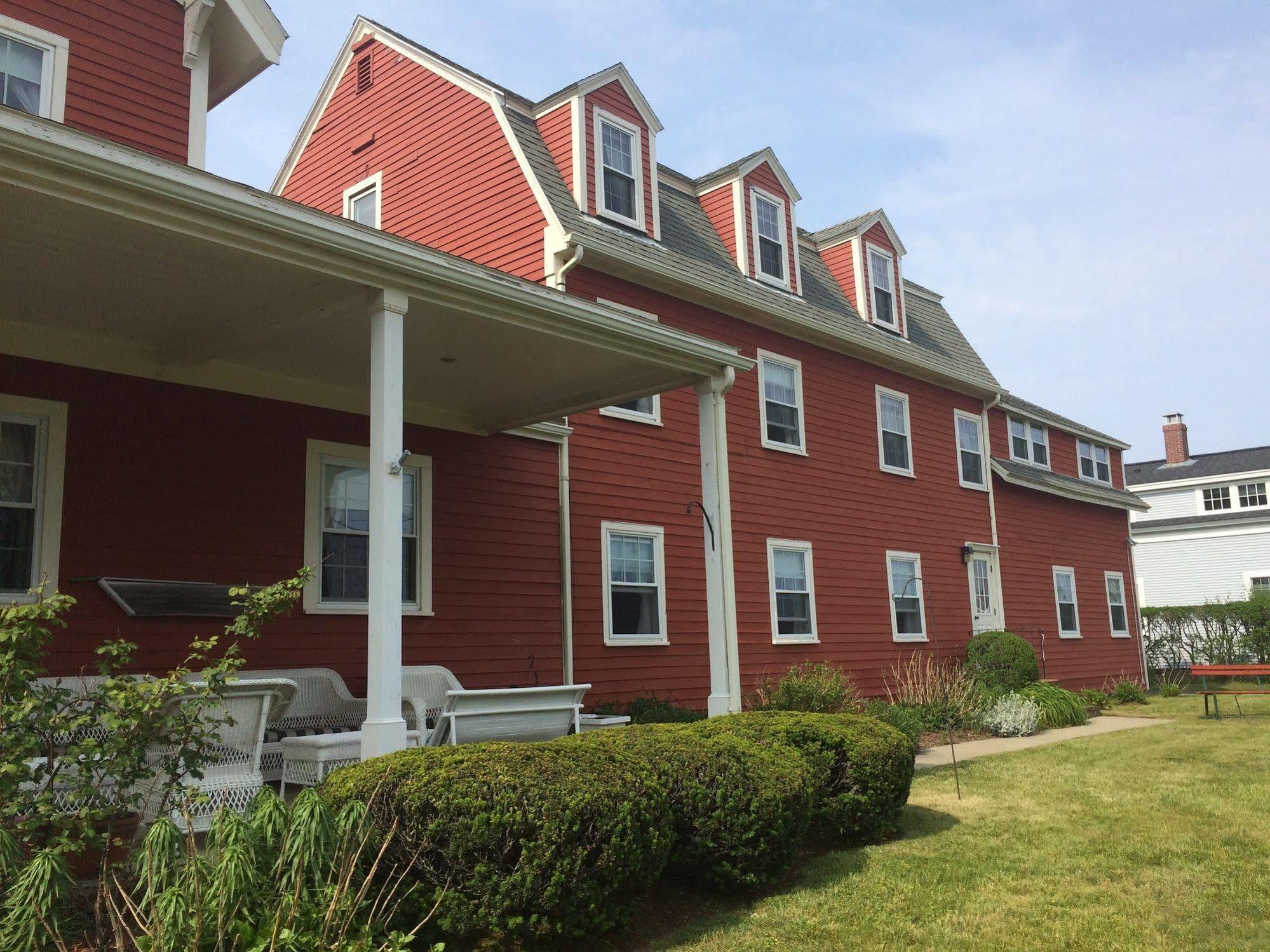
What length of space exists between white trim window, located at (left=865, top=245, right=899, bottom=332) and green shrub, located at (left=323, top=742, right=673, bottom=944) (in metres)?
13.7

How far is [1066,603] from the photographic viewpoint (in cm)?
2125

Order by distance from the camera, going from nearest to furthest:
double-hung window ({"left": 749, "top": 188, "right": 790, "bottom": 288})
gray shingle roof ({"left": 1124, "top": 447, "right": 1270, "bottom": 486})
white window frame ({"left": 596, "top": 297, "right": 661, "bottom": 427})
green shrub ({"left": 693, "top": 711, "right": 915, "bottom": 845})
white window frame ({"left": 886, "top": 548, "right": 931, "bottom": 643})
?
green shrub ({"left": 693, "top": 711, "right": 915, "bottom": 845}) → white window frame ({"left": 596, "top": 297, "right": 661, "bottom": 427}) → double-hung window ({"left": 749, "top": 188, "right": 790, "bottom": 288}) → white window frame ({"left": 886, "top": 548, "right": 931, "bottom": 643}) → gray shingle roof ({"left": 1124, "top": 447, "right": 1270, "bottom": 486})

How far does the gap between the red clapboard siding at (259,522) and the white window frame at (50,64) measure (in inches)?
119

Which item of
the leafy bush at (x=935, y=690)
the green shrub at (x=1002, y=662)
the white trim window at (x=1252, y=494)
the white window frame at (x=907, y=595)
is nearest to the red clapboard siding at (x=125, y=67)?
the leafy bush at (x=935, y=690)

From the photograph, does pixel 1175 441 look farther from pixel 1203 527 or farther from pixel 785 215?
pixel 785 215

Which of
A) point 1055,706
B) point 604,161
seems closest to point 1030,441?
point 1055,706

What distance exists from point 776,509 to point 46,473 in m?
9.24

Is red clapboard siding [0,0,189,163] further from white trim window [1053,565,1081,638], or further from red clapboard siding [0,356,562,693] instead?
white trim window [1053,565,1081,638]

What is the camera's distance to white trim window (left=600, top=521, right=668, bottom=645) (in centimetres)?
1180

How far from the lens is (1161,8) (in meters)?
9.22

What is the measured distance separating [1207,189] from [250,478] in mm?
10714

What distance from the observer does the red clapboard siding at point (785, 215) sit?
15.0 meters

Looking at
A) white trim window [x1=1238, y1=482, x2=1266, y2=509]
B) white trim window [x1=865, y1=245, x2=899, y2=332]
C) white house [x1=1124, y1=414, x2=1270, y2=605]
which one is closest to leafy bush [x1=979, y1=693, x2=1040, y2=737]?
white trim window [x1=865, y1=245, x2=899, y2=332]

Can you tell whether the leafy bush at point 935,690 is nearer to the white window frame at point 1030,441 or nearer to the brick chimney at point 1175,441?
the white window frame at point 1030,441
